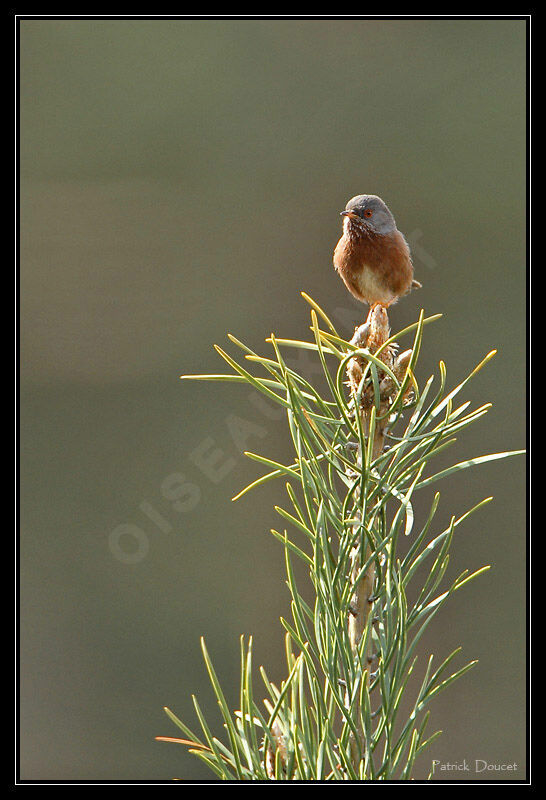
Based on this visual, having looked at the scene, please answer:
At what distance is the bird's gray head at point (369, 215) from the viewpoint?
0.52m

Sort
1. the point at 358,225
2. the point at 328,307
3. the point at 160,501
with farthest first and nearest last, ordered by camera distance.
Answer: the point at 160,501 → the point at 328,307 → the point at 358,225

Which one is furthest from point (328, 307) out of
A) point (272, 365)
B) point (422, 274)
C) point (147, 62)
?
point (272, 365)

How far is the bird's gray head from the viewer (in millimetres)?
515

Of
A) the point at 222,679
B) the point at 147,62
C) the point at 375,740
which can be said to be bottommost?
the point at 222,679

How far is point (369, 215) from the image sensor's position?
52 centimetres

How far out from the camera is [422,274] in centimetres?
130

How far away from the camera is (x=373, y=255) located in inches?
21.0

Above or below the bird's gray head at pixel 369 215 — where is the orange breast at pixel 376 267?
below

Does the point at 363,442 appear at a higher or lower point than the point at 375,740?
higher

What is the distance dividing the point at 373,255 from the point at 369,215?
3cm

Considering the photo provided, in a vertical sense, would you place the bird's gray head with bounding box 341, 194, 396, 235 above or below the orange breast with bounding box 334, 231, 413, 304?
above
